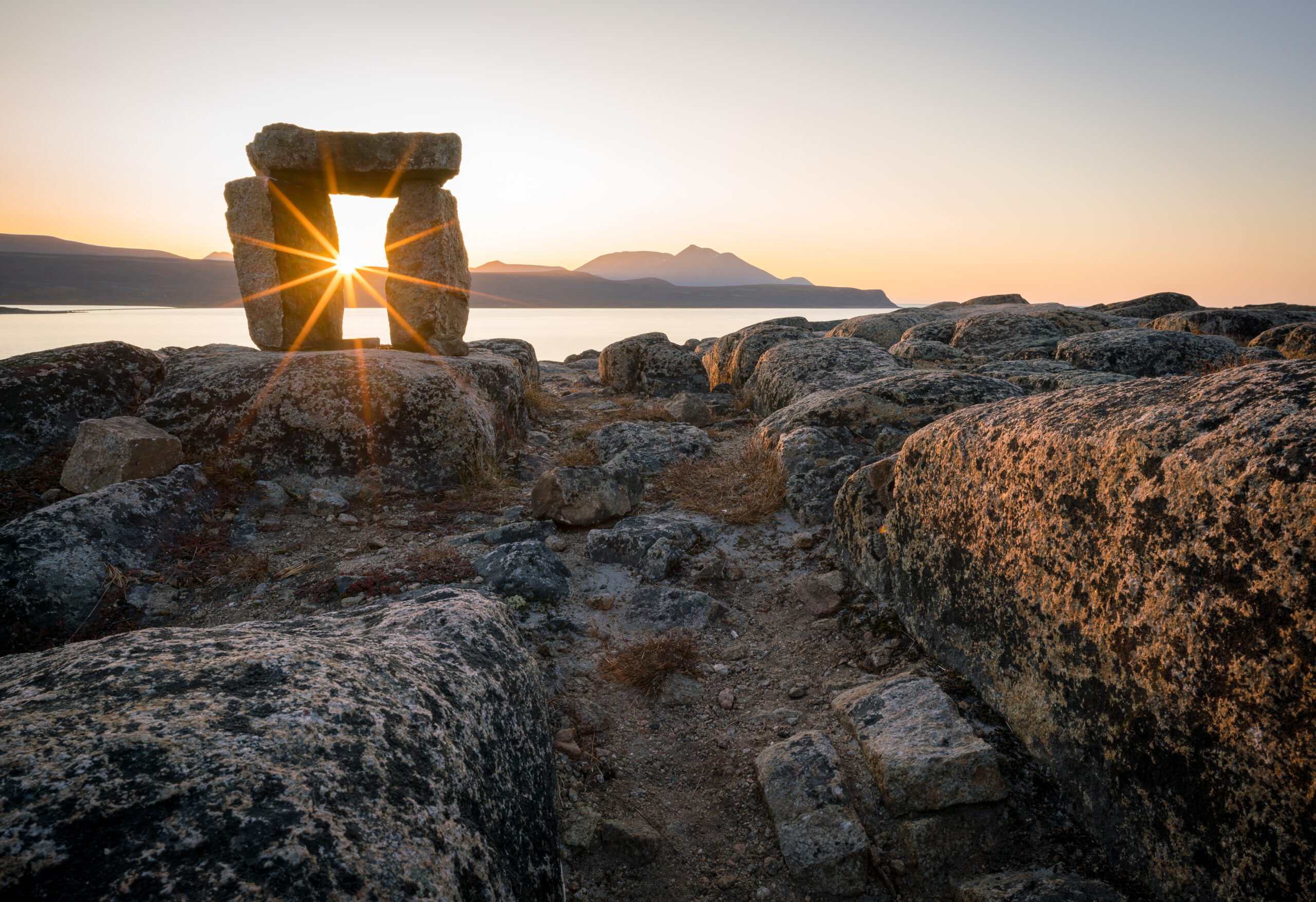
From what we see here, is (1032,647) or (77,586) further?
(77,586)

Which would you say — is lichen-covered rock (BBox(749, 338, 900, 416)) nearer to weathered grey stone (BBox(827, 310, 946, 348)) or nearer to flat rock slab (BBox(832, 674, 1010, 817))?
flat rock slab (BBox(832, 674, 1010, 817))

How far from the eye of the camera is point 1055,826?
8.35 ft

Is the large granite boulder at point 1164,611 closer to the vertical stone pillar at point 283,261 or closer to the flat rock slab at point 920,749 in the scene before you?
the flat rock slab at point 920,749

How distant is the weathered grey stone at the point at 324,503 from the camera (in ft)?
20.5

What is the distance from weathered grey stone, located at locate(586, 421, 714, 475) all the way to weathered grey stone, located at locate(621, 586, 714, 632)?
2529 mm

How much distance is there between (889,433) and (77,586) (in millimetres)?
6784

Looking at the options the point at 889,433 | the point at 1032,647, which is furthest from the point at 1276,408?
the point at 889,433

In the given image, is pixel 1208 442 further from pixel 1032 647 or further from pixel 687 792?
pixel 687 792

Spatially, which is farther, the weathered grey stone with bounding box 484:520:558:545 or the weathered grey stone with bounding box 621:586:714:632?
the weathered grey stone with bounding box 484:520:558:545

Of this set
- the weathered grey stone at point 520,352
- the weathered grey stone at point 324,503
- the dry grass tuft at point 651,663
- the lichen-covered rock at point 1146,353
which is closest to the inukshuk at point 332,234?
the weathered grey stone at point 520,352

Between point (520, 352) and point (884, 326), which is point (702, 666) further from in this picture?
point (884, 326)

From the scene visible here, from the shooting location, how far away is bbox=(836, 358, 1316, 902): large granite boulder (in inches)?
74.3

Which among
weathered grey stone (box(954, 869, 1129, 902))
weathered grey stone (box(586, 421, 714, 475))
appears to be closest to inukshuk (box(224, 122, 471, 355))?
weathered grey stone (box(586, 421, 714, 475))

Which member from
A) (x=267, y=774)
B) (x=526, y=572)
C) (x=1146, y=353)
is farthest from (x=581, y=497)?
(x=1146, y=353)
